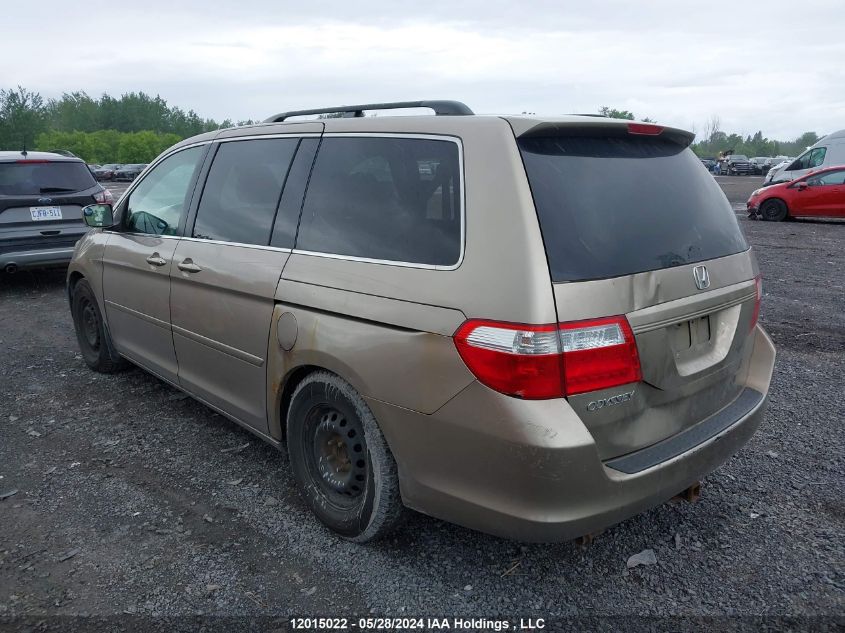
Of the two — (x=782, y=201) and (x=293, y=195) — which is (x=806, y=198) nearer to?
(x=782, y=201)

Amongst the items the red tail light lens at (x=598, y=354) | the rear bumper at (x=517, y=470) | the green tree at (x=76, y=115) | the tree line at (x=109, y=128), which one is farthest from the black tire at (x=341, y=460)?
the green tree at (x=76, y=115)

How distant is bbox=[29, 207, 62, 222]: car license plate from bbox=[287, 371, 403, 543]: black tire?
22.1ft

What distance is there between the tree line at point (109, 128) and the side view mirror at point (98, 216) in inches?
2278

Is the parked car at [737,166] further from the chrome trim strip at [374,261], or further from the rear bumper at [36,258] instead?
the chrome trim strip at [374,261]

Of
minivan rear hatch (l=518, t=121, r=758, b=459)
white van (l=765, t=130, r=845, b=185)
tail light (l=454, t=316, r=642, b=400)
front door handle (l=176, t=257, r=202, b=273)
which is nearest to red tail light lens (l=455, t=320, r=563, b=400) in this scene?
tail light (l=454, t=316, r=642, b=400)

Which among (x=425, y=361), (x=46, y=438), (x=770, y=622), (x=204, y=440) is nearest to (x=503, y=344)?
(x=425, y=361)

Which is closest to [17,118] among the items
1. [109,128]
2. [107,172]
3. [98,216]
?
[107,172]

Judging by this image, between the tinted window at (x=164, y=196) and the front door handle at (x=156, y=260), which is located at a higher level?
the tinted window at (x=164, y=196)

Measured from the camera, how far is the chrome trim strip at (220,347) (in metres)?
3.25

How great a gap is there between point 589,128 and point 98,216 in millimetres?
3566

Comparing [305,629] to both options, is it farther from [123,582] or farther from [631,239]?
[631,239]

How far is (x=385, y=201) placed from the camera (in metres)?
2.78

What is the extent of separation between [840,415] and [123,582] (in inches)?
172

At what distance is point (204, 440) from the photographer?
4109 mm
